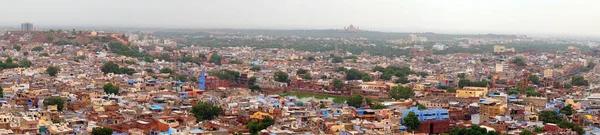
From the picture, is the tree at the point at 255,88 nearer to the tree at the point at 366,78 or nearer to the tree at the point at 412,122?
the tree at the point at 366,78

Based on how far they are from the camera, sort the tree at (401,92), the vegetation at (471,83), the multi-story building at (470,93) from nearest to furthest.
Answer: the multi-story building at (470,93) < the tree at (401,92) < the vegetation at (471,83)

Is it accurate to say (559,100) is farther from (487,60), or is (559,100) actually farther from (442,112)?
(487,60)

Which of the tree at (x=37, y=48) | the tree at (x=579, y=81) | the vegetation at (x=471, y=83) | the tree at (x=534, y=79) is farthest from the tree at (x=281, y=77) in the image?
the tree at (x=37, y=48)

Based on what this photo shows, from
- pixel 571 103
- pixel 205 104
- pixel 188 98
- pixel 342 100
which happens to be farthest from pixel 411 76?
pixel 205 104

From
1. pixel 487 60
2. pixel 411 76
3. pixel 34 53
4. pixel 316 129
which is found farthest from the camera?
pixel 487 60

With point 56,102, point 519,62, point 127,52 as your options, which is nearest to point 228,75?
point 56,102

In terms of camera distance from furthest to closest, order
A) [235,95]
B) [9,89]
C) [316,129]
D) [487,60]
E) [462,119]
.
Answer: [487,60] → [235,95] → [9,89] → [462,119] → [316,129]

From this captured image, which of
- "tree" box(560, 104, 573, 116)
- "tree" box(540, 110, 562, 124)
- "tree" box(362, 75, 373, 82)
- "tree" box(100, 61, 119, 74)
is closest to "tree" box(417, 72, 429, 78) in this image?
"tree" box(362, 75, 373, 82)

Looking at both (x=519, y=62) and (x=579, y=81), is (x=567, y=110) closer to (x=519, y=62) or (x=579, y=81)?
(x=579, y=81)
